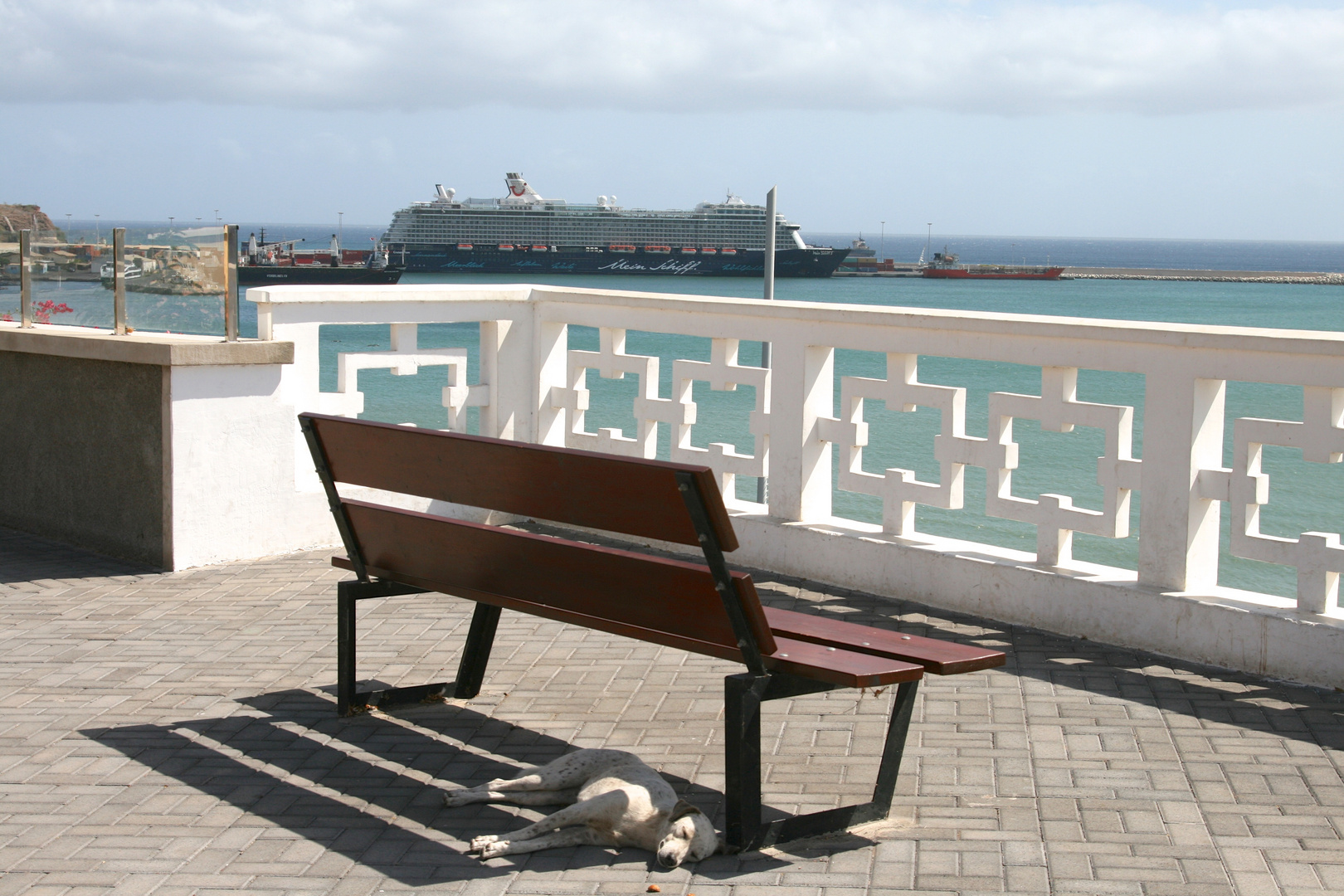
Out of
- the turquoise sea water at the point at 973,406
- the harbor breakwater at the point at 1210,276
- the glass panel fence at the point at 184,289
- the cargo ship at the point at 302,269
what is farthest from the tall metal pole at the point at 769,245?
the harbor breakwater at the point at 1210,276

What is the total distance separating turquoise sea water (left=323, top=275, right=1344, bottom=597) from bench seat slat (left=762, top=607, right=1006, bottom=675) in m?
3.72

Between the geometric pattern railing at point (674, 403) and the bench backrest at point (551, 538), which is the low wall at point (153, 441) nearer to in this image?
the geometric pattern railing at point (674, 403)

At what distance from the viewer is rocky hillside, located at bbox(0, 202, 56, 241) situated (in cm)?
868

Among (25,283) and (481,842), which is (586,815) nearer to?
(481,842)

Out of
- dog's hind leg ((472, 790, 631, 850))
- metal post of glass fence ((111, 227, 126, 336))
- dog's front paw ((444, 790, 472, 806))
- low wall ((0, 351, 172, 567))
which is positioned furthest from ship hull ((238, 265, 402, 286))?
dog's hind leg ((472, 790, 631, 850))

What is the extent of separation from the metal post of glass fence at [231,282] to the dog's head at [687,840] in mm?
4553

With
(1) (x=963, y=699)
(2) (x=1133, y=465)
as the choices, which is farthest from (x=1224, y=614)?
(1) (x=963, y=699)

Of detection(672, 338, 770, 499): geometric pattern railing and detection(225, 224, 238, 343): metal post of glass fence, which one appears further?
detection(225, 224, 238, 343): metal post of glass fence

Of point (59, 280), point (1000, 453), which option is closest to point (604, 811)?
point (1000, 453)

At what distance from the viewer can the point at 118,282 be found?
7.71m

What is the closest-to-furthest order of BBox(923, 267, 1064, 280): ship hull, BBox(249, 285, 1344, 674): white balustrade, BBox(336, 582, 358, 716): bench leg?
BBox(336, 582, 358, 716): bench leg, BBox(249, 285, 1344, 674): white balustrade, BBox(923, 267, 1064, 280): ship hull

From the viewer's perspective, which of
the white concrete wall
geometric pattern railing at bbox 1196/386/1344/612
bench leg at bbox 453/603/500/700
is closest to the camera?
bench leg at bbox 453/603/500/700

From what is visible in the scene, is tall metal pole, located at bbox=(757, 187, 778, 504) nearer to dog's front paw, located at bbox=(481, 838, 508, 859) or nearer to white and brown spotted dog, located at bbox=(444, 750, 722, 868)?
white and brown spotted dog, located at bbox=(444, 750, 722, 868)

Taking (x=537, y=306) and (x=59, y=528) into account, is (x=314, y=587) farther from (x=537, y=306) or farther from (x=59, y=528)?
(x=537, y=306)
